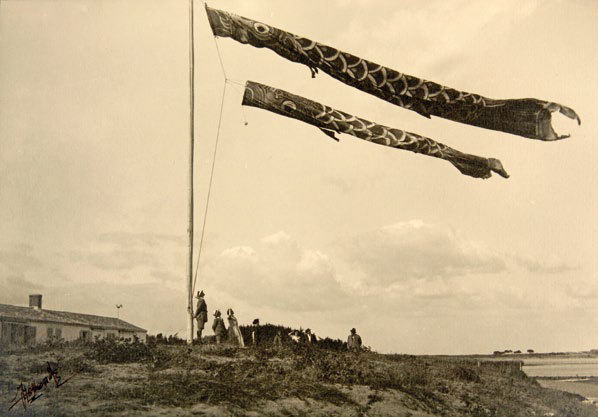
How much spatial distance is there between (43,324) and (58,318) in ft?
5.91

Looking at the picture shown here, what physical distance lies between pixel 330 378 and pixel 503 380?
4920 mm

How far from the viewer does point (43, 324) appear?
24.4 m

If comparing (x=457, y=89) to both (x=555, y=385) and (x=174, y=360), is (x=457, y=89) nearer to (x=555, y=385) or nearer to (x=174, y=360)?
(x=174, y=360)

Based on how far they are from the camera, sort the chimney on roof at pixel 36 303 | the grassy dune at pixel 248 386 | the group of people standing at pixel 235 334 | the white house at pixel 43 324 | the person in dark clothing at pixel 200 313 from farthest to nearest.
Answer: the chimney on roof at pixel 36 303
the white house at pixel 43 324
the group of people standing at pixel 235 334
the person in dark clothing at pixel 200 313
the grassy dune at pixel 248 386

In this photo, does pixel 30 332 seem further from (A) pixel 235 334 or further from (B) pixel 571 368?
(B) pixel 571 368

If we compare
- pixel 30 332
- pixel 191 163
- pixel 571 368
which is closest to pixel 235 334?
pixel 191 163

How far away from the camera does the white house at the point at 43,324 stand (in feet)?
68.6

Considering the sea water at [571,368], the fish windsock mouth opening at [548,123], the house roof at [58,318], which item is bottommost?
the sea water at [571,368]

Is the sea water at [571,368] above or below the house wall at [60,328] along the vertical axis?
below

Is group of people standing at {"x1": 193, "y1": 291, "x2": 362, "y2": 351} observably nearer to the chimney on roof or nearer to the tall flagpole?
the tall flagpole

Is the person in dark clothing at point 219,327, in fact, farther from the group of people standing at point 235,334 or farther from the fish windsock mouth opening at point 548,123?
the fish windsock mouth opening at point 548,123

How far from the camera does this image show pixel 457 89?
10742 mm
